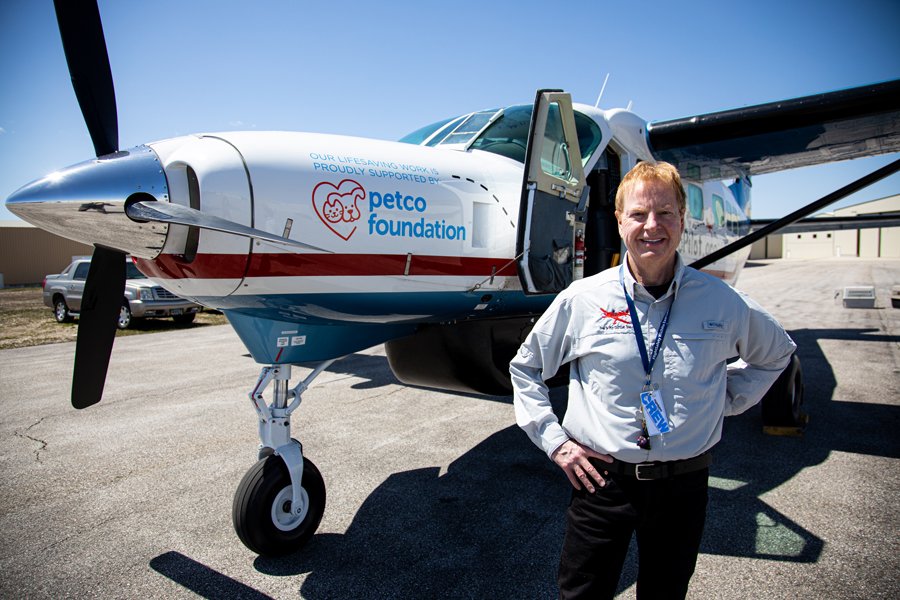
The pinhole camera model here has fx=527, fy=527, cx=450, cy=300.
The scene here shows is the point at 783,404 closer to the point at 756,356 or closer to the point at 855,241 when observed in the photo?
the point at 756,356

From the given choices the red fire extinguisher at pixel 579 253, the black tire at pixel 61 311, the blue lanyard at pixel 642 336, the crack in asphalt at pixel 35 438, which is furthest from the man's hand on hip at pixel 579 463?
the black tire at pixel 61 311

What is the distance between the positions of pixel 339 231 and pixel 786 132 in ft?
15.9

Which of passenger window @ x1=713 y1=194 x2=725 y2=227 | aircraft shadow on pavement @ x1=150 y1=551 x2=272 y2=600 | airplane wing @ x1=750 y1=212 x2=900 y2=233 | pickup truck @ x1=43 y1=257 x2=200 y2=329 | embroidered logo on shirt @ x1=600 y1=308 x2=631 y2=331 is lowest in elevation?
aircraft shadow on pavement @ x1=150 y1=551 x2=272 y2=600

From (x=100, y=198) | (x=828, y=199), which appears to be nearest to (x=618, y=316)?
(x=100, y=198)

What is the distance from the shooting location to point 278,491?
318 cm

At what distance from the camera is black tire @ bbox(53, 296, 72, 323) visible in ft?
52.0

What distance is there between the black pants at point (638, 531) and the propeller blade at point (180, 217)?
6.28ft

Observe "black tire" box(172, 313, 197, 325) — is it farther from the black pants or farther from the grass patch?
the black pants

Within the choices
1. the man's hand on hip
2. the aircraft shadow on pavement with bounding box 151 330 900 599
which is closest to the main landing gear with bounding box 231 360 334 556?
the aircraft shadow on pavement with bounding box 151 330 900 599

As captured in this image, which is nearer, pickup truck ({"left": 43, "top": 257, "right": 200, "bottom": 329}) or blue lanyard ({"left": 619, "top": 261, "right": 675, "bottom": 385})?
blue lanyard ({"left": 619, "top": 261, "right": 675, "bottom": 385})

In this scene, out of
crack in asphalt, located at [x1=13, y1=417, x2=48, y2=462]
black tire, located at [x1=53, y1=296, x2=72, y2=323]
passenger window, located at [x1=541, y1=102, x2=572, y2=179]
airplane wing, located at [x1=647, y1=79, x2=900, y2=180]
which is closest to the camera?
passenger window, located at [x1=541, y1=102, x2=572, y2=179]

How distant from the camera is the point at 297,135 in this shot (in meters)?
3.06

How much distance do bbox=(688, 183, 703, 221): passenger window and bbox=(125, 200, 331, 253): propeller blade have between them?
5.65 m

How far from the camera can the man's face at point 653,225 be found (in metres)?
1.76
